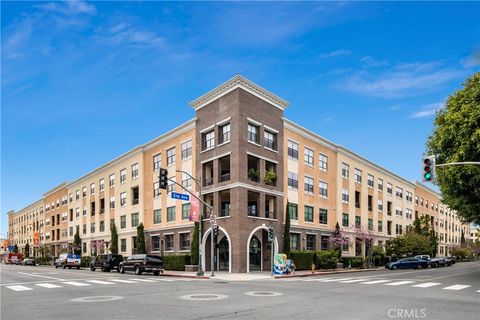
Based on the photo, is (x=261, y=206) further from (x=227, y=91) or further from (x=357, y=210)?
(x=357, y=210)

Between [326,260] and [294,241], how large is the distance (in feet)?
12.9

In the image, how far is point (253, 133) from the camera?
44.3 m

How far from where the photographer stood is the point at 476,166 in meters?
28.7

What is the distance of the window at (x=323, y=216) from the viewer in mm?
53719

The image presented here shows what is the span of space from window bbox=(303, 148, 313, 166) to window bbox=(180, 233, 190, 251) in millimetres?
15754

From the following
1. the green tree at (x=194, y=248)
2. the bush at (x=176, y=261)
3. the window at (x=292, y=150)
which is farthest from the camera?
the window at (x=292, y=150)

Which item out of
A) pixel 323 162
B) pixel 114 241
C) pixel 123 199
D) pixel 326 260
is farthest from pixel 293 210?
pixel 114 241

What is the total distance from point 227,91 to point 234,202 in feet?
35.8

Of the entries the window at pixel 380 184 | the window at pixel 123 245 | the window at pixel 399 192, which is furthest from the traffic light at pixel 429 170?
the window at pixel 399 192

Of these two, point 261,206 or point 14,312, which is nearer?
point 14,312

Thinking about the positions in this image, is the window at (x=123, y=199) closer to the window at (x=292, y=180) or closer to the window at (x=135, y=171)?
the window at (x=135, y=171)

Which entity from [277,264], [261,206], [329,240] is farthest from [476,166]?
[329,240]

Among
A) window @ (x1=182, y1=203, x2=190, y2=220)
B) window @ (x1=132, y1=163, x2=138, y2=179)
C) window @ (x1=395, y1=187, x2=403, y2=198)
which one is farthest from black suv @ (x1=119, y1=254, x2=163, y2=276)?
window @ (x1=395, y1=187, x2=403, y2=198)

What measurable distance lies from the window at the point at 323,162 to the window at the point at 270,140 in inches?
383
